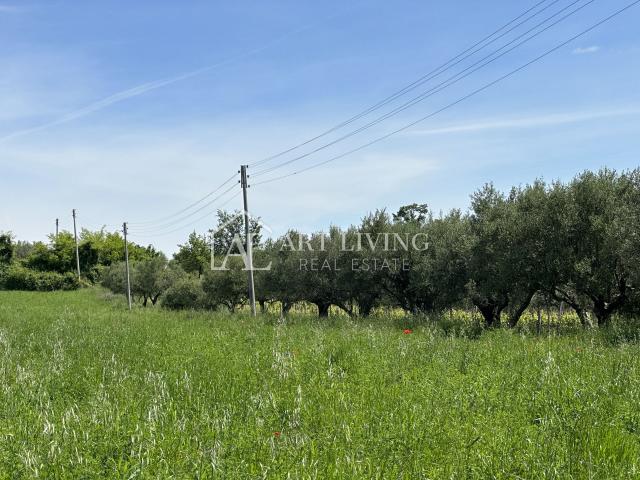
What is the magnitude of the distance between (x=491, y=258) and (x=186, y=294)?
97.5ft

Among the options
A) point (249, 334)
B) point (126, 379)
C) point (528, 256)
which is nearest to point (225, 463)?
point (126, 379)

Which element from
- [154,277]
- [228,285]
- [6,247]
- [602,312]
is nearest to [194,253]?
[154,277]

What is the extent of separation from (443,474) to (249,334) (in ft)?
33.6

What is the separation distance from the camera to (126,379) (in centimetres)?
741

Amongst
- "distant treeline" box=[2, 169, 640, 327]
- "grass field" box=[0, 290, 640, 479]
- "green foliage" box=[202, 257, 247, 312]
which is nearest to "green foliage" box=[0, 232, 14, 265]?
"green foliage" box=[202, 257, 247, 312]

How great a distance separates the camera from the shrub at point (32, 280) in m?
66.0

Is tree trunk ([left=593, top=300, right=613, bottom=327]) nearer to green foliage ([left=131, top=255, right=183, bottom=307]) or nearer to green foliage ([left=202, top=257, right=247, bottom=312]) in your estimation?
green foliage ([left=202, top=257, right=247, bottom=312])

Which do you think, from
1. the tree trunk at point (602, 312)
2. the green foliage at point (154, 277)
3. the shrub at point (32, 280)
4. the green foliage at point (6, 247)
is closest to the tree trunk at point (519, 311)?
the tree trunk at point (602, 312)

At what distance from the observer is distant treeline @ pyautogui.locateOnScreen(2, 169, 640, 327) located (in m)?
14.2

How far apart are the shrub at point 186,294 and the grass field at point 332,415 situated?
29721 mm

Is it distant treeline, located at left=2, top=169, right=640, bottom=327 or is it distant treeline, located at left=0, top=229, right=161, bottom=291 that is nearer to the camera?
distant treeline, located at left=2, top=169, right=640, bottom=327

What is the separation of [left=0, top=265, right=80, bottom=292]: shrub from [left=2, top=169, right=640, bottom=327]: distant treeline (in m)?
47.1

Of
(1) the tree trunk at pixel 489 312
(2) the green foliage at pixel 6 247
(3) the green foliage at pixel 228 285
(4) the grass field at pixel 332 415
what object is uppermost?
(2) the green foliage at pixel 6 247

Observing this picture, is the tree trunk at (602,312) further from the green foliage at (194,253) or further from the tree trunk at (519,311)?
the green foliage at (194,253)
